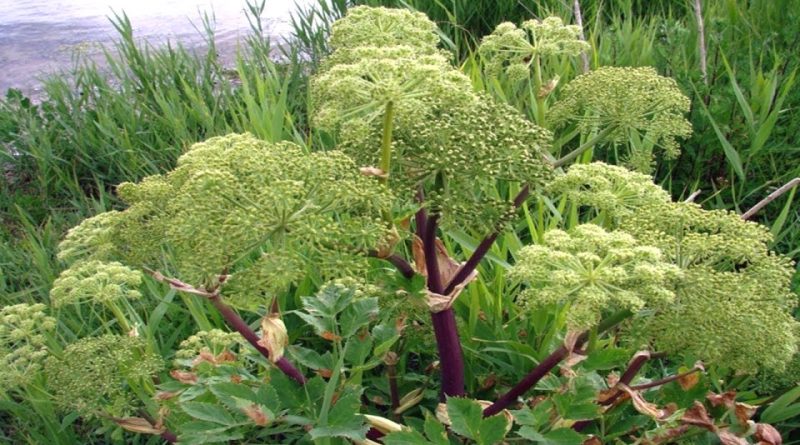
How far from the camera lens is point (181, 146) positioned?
3016mm

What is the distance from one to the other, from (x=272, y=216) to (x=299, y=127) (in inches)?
82.2

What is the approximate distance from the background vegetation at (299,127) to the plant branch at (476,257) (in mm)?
314

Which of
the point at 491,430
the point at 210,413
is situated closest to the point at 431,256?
the point at 491,430

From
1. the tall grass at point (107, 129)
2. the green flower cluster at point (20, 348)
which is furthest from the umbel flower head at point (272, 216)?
the tall grass at point (107, 129)

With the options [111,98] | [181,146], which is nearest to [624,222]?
[181,146]

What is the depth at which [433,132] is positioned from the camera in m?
1.15

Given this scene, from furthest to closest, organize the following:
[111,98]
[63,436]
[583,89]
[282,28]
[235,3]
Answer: [235,3]
[282,28]
[111,98]
[63,436]
[583,89]

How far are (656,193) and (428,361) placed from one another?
2.58 ft

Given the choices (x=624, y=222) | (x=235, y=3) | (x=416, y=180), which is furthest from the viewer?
(x=235, y=3)

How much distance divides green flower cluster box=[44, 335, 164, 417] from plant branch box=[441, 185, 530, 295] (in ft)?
1.82

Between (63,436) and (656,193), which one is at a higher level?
(656,193)

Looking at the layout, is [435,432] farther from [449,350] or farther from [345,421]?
[449,350]

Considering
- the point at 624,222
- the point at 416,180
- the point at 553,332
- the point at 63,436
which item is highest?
the point at 416,180

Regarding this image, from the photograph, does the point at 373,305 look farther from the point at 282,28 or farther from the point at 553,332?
the point at 282,28
